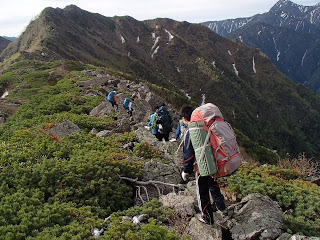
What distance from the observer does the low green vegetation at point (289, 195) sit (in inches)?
209

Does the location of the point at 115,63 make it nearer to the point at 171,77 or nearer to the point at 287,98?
the point at 171,77

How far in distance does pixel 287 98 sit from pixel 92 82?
661 feet

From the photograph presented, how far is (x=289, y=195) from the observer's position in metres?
6.64

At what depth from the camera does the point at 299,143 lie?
162125 millimetres

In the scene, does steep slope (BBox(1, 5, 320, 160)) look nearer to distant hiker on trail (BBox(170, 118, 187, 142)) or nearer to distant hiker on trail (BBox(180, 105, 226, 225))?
distant hiker on trail (BBox(170, 118, 187, 142))

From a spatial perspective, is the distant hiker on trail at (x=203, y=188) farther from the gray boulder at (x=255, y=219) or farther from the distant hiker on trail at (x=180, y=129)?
the distant hiker on trail at (x=180, y=129)

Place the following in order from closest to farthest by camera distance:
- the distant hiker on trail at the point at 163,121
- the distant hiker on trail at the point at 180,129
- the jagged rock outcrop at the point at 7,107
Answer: the distant hiker on trail at the point at 180,129 → the distant hiker on trail at the point at 163,121 → the jagged rock outcrop at the point at 7,107

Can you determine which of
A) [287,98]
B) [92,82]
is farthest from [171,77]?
[92,82]

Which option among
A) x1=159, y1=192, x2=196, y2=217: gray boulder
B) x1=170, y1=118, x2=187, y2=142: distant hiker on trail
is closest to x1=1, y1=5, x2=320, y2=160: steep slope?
x1=170, y1=118, x2=187, y2=142: distant hiker on trail

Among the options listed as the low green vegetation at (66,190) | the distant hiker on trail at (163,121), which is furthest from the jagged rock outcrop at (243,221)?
the distant hiker on trail at (163,121)

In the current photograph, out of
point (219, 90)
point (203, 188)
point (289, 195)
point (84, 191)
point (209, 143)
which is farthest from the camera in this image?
point (219, 90)

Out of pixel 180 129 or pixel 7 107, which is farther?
pixel 7 107

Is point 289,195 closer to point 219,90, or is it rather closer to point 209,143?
point 209,143

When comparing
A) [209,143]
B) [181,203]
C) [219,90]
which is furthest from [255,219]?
[219,90]
